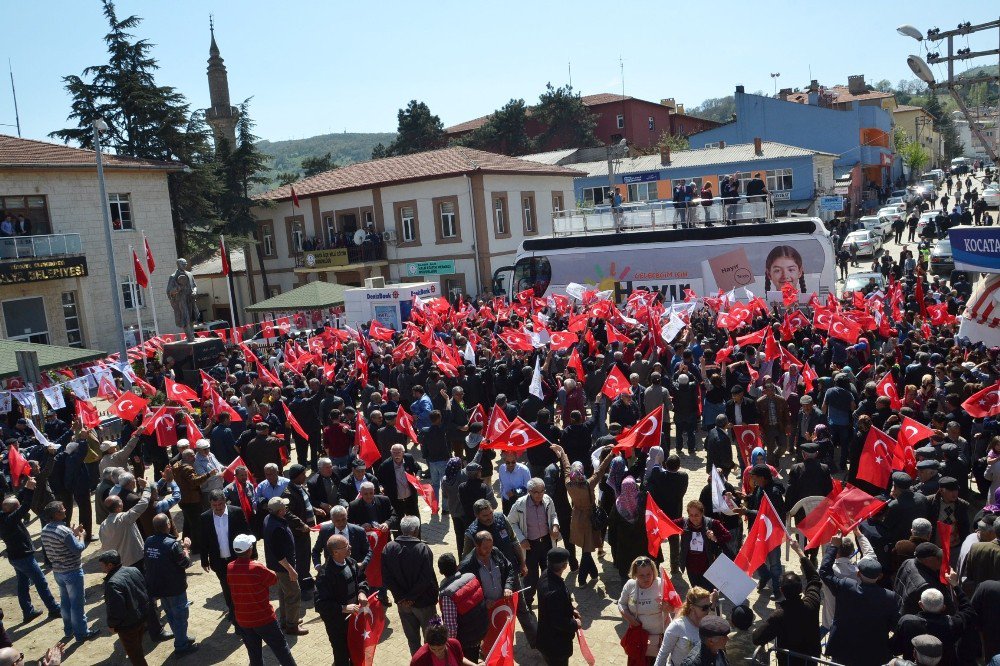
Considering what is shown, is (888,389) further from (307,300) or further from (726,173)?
(726,173)

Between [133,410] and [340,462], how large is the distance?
3811mm

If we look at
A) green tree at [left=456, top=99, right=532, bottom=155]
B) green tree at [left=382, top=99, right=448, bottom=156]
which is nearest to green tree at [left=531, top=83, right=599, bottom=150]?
green tree at [left=456, top=99, right=532, bottom=155]

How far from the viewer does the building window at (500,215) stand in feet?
119

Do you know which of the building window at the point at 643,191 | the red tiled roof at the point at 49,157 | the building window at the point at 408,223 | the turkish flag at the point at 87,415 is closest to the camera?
the turkish flag at the point at 87,415

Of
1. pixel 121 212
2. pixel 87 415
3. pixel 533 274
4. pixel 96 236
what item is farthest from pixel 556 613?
pixel 121 212

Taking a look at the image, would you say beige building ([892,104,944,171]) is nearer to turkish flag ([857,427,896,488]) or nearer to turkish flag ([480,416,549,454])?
turkish flag ([857,427,896,488])

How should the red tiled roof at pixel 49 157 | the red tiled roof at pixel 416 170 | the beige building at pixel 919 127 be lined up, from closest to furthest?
the red tiled roof at pixel 49 157
the red tiled roof at pixel 416 170
the beige building at pixel 919 127

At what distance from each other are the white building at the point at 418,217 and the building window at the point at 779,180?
1187cm

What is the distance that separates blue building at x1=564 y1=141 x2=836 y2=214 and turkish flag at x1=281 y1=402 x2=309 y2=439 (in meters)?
32.0

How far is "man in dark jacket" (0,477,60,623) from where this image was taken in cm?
843

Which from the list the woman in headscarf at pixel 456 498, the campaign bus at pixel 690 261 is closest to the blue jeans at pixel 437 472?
the woman in headscarf at pixel 456 498

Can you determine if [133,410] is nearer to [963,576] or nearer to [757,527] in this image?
[757,527]

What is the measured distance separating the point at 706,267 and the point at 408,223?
17.2 metres

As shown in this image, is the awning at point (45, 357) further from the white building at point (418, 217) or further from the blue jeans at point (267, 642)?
the white building at point (418, 217)
